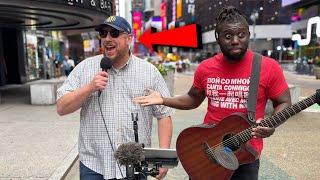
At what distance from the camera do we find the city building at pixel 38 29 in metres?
13.6

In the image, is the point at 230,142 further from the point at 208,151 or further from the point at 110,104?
the point at 110,104

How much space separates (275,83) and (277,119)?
276 mm

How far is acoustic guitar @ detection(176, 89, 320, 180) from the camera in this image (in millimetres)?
2486

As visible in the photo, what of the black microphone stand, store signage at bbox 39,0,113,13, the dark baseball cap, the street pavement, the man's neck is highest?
store signage at bbox 39,0,113,13

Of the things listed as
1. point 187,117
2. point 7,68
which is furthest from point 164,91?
point 7,68

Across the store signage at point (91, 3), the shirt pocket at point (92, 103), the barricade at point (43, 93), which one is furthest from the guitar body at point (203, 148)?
the barricade at point (43, 93)

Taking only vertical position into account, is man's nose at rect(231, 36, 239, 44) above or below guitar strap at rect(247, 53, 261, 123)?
above

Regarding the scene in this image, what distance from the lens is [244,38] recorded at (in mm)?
2572

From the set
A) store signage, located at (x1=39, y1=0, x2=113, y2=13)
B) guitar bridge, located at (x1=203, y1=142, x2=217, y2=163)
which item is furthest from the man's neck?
store signage, located at (x1=39, y1=0, x2=113, y2=13)

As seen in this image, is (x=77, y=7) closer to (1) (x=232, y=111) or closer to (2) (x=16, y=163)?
(2) (x=16, y=163)

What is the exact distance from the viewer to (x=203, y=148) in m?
2.62

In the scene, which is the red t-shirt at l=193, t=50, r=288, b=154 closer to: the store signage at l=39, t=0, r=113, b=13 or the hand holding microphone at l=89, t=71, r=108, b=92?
the hand holding microphone at l=89, t=71, r=108, b=92

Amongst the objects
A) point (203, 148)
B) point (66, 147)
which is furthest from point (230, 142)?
point (66, 147)

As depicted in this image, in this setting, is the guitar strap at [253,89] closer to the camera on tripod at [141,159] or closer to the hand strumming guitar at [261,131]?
the hand strumming guitar at [261,131]
